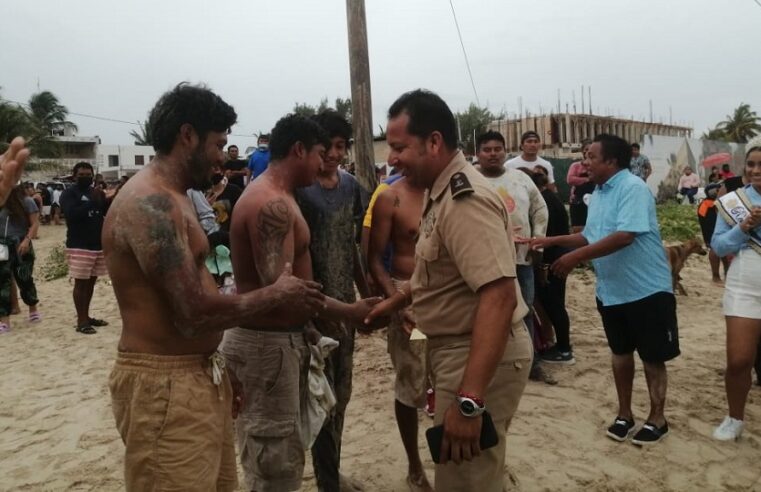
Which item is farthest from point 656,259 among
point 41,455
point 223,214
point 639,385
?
point 41,455

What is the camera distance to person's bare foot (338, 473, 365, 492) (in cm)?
343

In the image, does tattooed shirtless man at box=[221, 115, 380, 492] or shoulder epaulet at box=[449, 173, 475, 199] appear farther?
tattooed shirtless man at box=[221, 115, 380, 492]

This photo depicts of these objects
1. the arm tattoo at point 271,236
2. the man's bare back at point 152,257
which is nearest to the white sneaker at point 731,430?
the arm tattoo at point 271,236

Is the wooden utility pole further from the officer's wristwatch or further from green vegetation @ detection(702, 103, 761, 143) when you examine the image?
green vegetation @ detection(702, 103, 761, 143)

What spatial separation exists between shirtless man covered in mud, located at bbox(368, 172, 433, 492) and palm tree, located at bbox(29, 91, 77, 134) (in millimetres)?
48854

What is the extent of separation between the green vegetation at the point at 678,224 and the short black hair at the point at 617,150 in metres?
9.68

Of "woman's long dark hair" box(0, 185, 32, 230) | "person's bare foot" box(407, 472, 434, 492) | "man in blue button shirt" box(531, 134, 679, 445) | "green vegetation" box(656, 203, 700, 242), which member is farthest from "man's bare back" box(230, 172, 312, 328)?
"green vegetation" box(656, 203, 700, 242)

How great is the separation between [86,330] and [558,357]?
583 centimetres

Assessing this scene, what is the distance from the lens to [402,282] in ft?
12.1

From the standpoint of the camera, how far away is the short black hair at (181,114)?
2.09 metres

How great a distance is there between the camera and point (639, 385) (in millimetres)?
5113

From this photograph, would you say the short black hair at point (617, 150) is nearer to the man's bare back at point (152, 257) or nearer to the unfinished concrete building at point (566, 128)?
the man's bare back at point (152, 257)

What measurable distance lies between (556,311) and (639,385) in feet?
3.34

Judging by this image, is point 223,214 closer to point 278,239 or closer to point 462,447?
point 278,239
